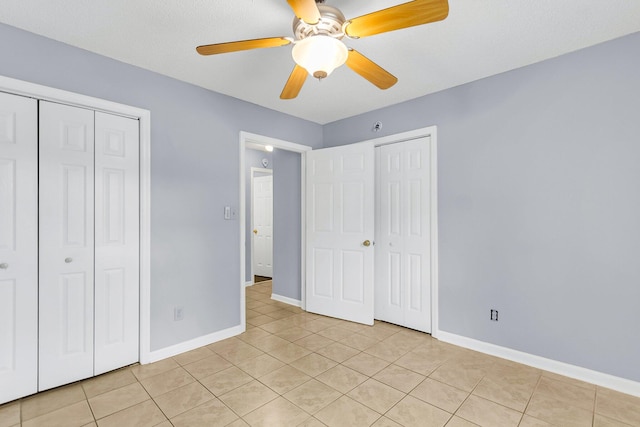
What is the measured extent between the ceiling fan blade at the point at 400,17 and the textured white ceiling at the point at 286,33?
422 mm

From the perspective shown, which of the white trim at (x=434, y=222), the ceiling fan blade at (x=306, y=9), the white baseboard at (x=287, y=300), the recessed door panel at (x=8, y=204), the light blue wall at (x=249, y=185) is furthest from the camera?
the light blue wall at (x=249, y=185)

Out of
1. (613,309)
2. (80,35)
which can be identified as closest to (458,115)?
(613,309)

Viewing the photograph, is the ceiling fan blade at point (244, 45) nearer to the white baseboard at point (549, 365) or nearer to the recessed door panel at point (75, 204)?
the recessed door panel at point (75, 204)

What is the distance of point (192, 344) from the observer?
115 inches

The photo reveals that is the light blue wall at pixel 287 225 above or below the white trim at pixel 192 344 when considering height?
above

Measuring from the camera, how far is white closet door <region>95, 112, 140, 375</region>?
2436mm

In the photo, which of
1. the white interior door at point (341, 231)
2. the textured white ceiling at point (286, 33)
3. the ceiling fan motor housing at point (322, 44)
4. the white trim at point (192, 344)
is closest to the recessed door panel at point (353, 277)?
the white interior door at point (341, 231)

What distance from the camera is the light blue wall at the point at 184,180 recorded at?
2.43 m

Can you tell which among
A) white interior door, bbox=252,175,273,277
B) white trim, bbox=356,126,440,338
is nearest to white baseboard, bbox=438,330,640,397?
white trim, bbox=356,126,440,338

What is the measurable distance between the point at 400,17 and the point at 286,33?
0.99 m

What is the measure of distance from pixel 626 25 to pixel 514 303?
2.17 metres

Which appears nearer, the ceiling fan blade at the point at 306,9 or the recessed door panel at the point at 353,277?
the ceiling fan blade at the point at 306,9

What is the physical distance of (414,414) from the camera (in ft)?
6.41

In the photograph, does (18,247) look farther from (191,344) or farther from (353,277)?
(353,277)
